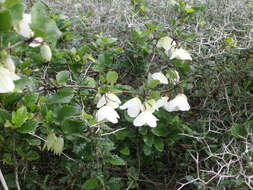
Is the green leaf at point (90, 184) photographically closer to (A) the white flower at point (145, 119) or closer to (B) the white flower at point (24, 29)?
(A) the white flower at point (145, 119)

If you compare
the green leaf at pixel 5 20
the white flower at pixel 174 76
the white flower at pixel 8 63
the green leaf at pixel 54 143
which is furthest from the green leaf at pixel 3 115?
the white flower at pixel 174 76

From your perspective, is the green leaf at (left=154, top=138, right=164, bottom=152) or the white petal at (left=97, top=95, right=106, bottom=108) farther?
the green leaf at (left=154, top=138, right=164, bottom=152)

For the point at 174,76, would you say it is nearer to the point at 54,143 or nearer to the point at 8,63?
the point at 54,143

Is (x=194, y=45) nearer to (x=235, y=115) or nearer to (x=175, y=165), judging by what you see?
(x=235, y=115)

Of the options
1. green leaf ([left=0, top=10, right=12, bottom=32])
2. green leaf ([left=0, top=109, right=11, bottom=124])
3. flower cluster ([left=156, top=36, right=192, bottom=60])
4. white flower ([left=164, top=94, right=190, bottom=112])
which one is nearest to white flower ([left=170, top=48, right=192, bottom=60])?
flower cluster ([left=156, top=36, right=192, bottom=60])

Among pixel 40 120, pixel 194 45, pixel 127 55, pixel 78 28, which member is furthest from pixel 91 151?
pixel 78 28

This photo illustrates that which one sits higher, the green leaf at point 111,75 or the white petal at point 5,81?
the white petal at point 5,81

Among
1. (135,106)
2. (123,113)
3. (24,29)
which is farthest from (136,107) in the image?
(24,29)

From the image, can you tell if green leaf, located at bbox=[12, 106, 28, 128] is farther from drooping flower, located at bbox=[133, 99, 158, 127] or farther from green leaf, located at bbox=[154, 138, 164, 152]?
green leaf, located at bbox=[154, 138, 164, 152]
